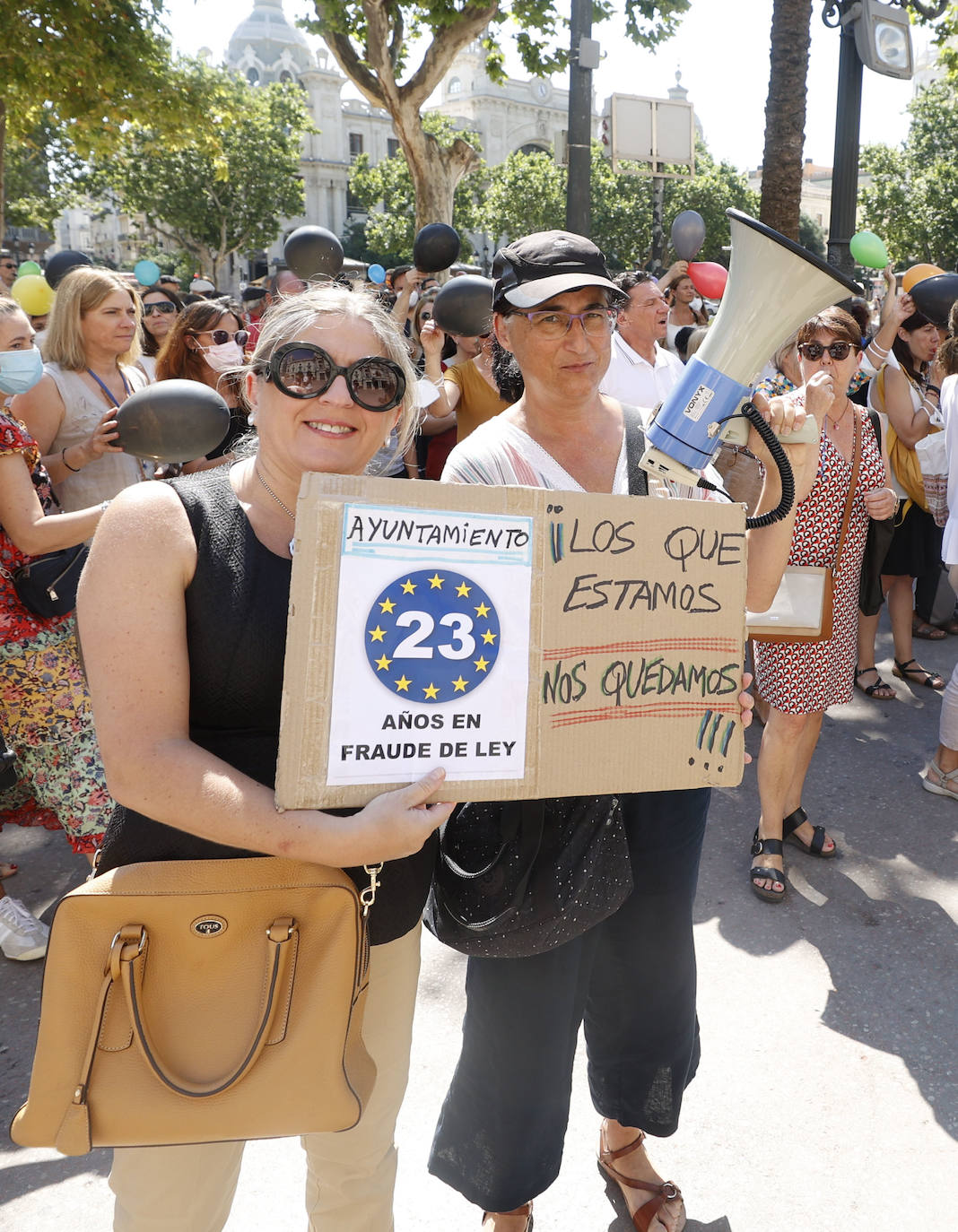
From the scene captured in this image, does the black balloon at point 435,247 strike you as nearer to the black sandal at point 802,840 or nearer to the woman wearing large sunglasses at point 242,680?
the black sandal at point 802,840

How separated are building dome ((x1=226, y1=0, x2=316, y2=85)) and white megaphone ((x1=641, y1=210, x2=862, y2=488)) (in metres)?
87.4

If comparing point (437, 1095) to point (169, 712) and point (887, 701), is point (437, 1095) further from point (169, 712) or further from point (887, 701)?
point (887, 701)

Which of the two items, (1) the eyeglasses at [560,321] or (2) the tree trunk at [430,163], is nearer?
(1) the eyeglasses at [560,321]

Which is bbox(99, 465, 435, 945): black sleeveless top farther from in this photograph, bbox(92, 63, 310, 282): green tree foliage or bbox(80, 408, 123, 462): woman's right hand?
bbox(92, 63, 310, 282): green tree foliage

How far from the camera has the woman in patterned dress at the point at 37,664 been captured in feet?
8.54

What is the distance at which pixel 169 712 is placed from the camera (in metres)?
1.22

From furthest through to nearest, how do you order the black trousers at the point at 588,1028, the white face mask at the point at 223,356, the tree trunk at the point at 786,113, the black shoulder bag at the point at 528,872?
the tree trunk at the point at 786,113 < the white face mask at the point at 223,356 < the black trousers at the point at 588,1028 < the black shoulder bag at the point at 528,872

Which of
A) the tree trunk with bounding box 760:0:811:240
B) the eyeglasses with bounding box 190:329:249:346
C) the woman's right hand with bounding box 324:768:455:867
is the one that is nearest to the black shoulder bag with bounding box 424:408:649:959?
the woman's right hand with bounding box 324:768:455:867

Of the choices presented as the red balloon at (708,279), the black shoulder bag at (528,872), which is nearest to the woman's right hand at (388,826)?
the black shoulder bag at (528,872)

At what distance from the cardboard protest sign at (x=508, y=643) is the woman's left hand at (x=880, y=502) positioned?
2054 mm

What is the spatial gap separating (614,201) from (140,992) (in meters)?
45.1

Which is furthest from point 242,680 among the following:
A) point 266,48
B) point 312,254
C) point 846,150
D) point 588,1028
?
point 266,48

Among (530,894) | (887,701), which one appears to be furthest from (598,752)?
(887,701)

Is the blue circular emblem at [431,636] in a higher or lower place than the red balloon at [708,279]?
lower
